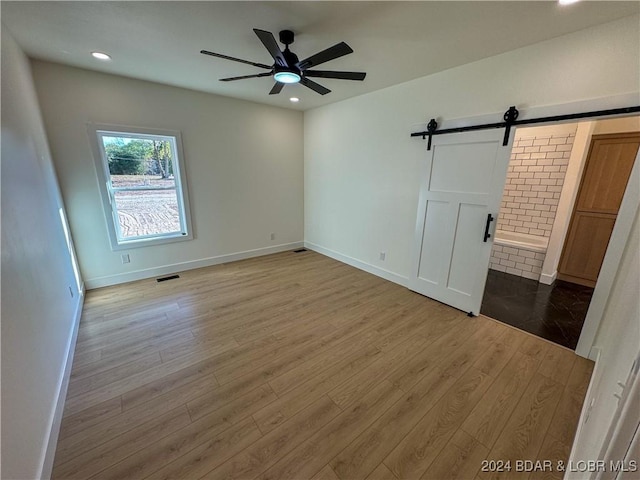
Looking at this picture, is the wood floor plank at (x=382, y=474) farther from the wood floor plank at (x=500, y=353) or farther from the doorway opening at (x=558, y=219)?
the doorway opening at (x=558, y=219)

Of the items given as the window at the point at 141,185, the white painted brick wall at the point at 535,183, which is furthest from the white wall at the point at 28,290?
the white painted brick wall at the point at 535,183

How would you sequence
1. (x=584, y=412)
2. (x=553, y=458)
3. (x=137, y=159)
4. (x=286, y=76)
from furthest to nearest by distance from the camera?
(x=137, y=159) < (x=286, y=76) < (x=584, y=412) < (x=553, y=458)

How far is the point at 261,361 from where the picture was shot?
2148mm

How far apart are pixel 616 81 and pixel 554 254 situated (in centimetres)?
256

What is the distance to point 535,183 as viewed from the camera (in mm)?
3871

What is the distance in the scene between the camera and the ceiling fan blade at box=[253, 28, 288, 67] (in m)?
1.65

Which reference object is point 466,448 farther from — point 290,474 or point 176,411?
point 176,411

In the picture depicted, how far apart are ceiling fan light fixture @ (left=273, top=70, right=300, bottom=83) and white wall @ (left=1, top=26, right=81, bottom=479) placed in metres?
1.90

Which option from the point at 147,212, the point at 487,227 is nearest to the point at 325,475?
the point at 487,227

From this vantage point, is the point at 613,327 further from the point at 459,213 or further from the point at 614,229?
the point at 459,213

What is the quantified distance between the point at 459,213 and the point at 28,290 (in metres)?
3.71

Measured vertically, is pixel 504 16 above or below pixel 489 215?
above

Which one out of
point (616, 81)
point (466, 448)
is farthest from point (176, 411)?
point (616, 81)

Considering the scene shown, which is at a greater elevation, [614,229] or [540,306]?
[614,229]
